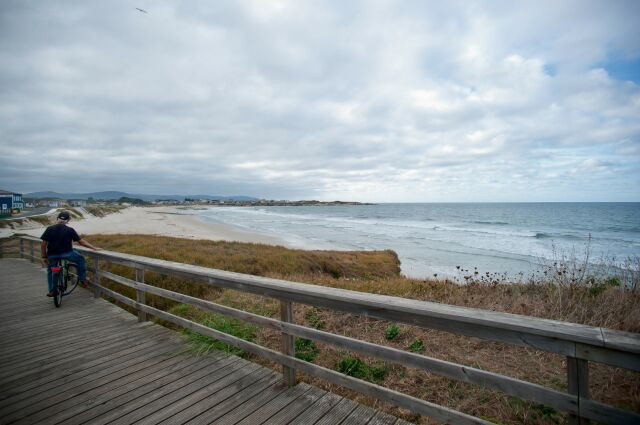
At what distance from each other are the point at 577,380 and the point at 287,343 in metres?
2.39

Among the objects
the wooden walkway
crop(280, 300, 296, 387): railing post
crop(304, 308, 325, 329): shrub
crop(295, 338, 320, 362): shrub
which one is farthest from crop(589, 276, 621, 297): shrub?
crop(280, 300, 296, 387): railing post

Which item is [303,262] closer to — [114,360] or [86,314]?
[86,314]

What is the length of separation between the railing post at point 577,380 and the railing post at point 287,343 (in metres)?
2.27

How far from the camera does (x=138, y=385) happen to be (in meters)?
3.38

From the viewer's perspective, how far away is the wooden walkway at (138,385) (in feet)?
9.41

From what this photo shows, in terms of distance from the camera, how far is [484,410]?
3.23 meters

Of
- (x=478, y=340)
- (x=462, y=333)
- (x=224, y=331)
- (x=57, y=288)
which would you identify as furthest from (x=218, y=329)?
(x=57, y=288)

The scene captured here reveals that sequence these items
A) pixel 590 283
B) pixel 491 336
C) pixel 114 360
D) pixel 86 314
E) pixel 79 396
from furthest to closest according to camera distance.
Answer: pixel 590 283 < pixel 86 314 < pixel 114 360 < pixel 79 396 < pixel 491 336

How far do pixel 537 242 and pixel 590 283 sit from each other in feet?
92.8

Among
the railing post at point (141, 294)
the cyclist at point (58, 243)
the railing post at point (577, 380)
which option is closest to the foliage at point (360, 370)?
the railing post at point (577, 380)

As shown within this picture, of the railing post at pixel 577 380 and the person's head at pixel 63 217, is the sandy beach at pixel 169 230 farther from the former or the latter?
the railing post at pixel 577 380

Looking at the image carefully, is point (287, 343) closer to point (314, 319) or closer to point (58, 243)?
point (314, 319)

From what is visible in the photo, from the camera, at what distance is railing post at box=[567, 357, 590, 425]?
6.05 ft

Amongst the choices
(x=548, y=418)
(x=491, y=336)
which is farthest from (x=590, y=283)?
(x=491, y=336)
